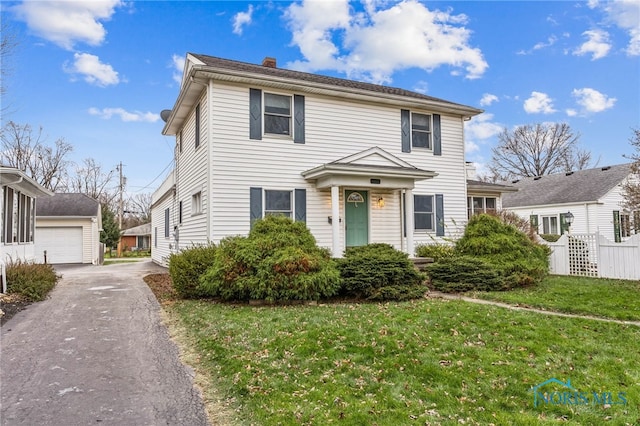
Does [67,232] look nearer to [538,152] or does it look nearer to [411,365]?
[411,365]

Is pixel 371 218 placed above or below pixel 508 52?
below

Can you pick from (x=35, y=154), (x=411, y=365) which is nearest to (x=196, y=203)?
(x=411, y=365)

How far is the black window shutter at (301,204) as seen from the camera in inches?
456

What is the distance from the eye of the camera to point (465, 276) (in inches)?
388

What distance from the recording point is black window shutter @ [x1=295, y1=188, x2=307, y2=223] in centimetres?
1159

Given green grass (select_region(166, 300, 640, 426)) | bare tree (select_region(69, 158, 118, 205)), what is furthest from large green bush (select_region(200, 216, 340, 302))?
bare tree (select_region(69, 158, 118, 205))

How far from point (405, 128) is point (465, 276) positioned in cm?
596

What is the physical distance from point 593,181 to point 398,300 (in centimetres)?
2195

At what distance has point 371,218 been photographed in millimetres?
12625

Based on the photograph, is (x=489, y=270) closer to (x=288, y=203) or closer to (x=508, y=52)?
(x=288, y=203)

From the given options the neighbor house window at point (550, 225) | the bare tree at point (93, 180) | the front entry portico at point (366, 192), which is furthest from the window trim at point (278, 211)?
the bare tree at point (93, 180)

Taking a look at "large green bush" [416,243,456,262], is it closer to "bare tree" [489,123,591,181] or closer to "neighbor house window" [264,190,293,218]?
"neighbor house window" [264,190,293,218]

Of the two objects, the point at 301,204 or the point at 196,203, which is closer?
the point at 301,204

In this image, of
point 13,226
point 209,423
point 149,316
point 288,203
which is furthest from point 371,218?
point 13,226
